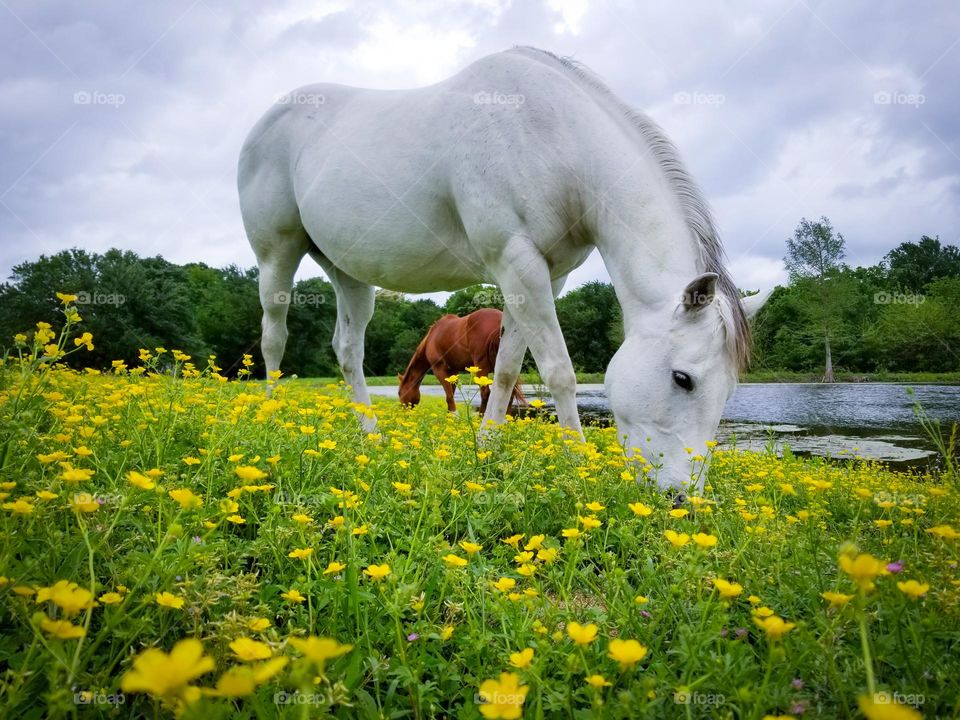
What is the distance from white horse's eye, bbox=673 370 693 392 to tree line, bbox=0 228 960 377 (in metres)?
1.30

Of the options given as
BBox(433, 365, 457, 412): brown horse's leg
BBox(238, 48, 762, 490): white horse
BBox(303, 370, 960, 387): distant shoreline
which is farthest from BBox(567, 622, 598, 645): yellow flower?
BBox(303, 370, 960, 387): distant shoreline

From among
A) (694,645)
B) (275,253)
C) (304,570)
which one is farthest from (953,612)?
(275,253)

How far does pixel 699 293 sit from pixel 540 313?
109 centimetres

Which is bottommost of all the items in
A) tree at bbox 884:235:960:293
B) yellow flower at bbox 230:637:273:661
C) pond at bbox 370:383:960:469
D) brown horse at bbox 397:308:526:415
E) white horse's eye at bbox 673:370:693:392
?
pond at bbox 370:383:960:469

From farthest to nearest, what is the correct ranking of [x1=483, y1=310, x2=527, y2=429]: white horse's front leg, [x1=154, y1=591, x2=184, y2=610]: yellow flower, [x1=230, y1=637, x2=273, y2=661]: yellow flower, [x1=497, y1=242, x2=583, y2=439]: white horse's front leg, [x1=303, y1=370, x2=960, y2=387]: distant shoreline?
[x1=303, y1=370, x2=960, y2=387]: distant shoreline < [x1=483, y1=310, x2=527, y2=429]: white horse's front leg < [x1=497, y1=242, x2=583, y2=439]: white horse's front leg < [x1=154, y1=591, x2=184, y2=610]: yellow flower < [x1=230, y1=637, x2=273, y2=661]: yellow flower

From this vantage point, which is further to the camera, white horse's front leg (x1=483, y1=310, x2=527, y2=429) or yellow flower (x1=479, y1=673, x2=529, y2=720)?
white horse's front leg (x1=483, y1=310, x2=527, y2=429)

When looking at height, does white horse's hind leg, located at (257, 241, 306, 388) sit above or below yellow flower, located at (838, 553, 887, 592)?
above

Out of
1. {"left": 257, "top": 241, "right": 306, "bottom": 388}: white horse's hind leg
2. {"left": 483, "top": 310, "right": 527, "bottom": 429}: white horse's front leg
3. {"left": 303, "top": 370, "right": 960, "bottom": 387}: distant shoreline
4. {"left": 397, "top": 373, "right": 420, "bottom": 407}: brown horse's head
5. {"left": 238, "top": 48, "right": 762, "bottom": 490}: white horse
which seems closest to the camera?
{"left": 238, "top": 48, "right": 762, "bottom": 490}: white horse

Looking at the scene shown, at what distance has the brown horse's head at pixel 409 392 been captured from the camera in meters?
9.63

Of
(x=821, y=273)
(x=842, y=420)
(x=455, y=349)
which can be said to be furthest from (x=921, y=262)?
(x=455, y=349)

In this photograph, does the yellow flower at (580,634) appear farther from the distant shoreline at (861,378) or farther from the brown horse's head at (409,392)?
the brown horse's head at (409,392)

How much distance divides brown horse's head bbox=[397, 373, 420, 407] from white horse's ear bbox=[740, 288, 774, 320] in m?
6.96

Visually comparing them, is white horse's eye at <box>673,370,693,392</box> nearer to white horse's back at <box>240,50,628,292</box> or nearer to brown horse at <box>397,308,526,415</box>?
white horse's back at <box>240,50,628,292</box>

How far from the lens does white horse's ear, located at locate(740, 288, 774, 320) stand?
3.26m
